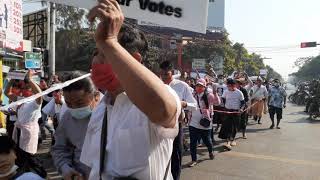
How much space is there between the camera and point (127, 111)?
1.80 metres

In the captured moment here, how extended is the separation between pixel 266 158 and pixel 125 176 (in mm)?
7400

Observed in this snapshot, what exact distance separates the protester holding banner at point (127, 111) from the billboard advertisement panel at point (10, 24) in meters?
3.73

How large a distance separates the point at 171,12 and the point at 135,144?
123 cm

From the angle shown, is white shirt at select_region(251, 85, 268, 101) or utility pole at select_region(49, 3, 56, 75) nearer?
white shirt at select_region(251, 85, 268, 101)

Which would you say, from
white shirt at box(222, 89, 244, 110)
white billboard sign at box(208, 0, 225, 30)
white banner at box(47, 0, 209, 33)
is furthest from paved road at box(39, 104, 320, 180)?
white billboard sign at box(208, 0, 225, 30)

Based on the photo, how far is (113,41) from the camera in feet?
4.83

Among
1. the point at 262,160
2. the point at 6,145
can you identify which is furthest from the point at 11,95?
the point at 262,160

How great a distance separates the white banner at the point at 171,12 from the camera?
2.68 m

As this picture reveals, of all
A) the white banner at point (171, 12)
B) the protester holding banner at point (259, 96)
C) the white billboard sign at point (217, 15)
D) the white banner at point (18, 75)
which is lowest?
the protester holding banner at point (259, 96)

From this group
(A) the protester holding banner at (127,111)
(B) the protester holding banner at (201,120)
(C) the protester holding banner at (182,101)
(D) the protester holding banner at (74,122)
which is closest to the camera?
(A) the protester holding banner at (127,111)

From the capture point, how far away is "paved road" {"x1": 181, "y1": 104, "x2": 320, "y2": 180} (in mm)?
7324

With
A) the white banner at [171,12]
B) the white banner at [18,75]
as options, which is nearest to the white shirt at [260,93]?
the white banner at [18,75]

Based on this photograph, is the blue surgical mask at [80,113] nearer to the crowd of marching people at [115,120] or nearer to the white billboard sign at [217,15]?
the crowd of marching people at [115,120]

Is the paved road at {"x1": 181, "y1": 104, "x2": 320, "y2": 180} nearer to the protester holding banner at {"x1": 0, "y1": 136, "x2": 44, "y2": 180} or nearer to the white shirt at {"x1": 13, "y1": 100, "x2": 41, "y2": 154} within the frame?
the white shirt at {"x1": 13, "y1": 100, "x2": 41, "y2": 154}
